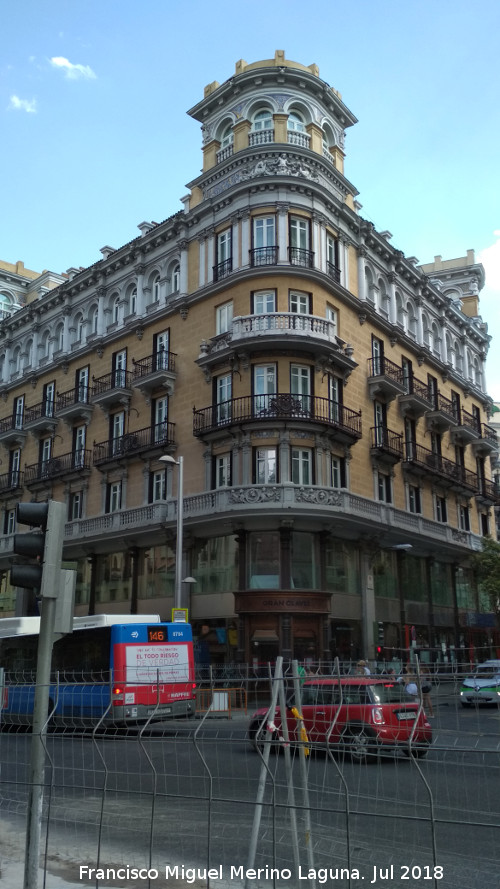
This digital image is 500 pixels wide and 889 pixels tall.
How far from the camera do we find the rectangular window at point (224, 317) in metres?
32.0

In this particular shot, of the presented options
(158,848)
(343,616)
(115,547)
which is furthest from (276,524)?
(158,848)

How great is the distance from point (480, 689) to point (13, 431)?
39707 millimetres

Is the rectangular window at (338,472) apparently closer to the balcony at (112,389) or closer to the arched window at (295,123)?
the balcony at (112,389)

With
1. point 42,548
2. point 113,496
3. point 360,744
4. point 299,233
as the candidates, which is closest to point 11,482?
point 113,496

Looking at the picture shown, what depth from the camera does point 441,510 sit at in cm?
4025

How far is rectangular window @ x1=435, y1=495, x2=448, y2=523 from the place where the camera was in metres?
39.7

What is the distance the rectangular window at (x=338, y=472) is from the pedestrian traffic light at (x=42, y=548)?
24303 millimetres

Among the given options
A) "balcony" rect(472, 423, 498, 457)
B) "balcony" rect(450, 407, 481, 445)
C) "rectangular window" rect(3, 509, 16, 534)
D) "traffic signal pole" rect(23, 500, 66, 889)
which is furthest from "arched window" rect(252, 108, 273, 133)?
"traffic signal pole" rect(23, 500, 66, 889)

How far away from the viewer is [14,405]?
148 feet

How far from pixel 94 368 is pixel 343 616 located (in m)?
18.2

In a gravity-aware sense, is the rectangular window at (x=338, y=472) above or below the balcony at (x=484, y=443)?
below

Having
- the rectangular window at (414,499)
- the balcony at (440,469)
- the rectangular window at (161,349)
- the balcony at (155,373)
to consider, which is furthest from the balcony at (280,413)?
the rectangular window at (414,499)

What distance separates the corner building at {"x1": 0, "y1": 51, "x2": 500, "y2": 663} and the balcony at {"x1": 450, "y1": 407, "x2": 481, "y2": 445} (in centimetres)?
29

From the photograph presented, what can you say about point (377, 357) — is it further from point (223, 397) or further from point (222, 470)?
point (222, 470)
